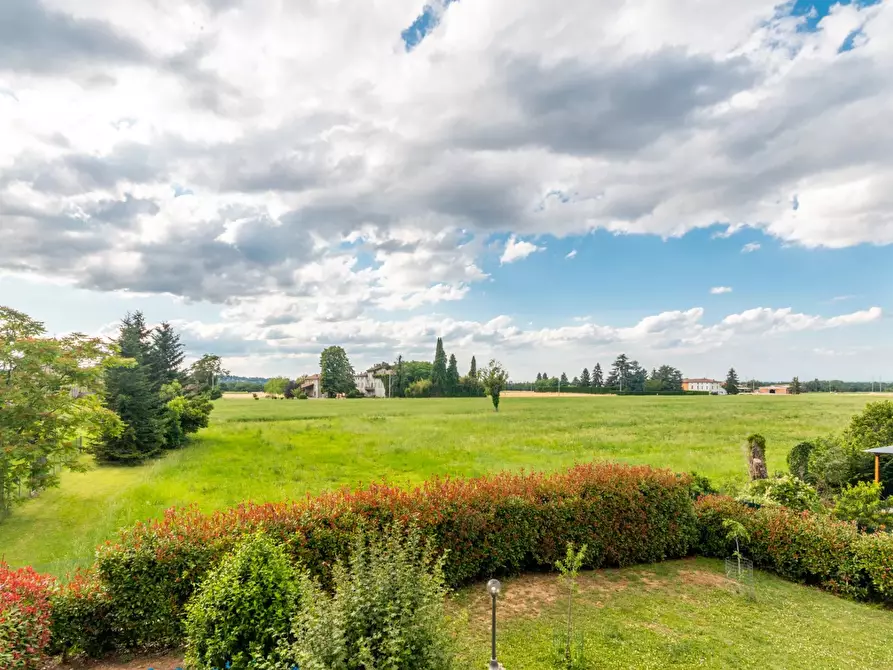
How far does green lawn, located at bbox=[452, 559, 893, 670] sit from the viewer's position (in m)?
6.55

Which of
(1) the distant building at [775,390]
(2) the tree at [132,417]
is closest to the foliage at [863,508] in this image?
(2) the tree at [132,417]

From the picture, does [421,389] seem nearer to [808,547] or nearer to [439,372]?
[439,372]

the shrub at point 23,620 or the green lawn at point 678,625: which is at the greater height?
the shrub at point 23,620

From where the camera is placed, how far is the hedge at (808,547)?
909 centimetres

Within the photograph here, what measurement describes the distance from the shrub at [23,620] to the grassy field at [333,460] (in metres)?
5.40

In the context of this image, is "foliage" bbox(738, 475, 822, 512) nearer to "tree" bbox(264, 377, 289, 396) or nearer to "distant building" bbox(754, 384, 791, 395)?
"tree" bbox(264, 377, 289, 396)

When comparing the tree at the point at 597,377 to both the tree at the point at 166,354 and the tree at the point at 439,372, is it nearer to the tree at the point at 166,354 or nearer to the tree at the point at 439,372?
the tree at the point at 439,372

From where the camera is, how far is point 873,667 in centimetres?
652

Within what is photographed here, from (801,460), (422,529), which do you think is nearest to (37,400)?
(422,529)

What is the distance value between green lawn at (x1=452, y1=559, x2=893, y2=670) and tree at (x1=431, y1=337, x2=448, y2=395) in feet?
285

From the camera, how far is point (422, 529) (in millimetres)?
8203

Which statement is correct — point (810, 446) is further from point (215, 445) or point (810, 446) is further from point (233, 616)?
point (215, 445)

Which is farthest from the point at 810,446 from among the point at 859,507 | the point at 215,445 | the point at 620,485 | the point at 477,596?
the point at 215,445

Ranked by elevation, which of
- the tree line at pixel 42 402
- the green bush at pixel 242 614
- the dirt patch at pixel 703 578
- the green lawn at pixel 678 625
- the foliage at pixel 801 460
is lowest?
the dirt patch at pixel 703 578
